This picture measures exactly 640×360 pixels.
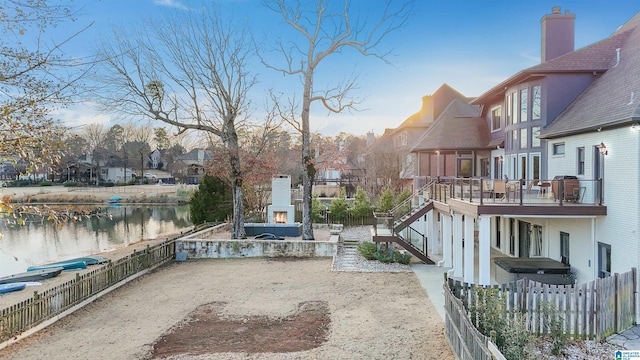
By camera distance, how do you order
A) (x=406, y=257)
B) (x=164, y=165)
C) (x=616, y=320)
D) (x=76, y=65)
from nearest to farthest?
(x=76, y=65), (x=616, y=320), (x=406, y=257), (x=164, y=165)

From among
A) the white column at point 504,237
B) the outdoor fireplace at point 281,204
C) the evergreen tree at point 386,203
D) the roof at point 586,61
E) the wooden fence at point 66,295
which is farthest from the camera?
the evergreen tree at point 386,203

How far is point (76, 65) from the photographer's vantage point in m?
6.54

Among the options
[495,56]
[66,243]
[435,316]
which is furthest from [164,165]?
[435,316]

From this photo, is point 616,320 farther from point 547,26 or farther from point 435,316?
point 547,26

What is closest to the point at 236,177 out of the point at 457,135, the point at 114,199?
the point at 457,135

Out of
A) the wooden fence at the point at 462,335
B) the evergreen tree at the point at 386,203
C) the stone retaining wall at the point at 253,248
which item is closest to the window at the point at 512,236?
the stone retaining wall at the point at 253,248

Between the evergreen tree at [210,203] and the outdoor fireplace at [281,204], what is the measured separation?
5.02 meters

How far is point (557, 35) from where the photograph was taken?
63.4 ft

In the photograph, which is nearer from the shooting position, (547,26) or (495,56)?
(547,26)

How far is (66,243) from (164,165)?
74523 millimetres

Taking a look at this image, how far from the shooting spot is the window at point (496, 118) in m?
21.7

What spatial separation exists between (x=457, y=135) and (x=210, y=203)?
1821 centimetres

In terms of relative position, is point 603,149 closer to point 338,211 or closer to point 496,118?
point 496,118

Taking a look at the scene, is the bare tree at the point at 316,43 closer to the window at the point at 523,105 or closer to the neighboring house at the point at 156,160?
the window at the point at 523,105
